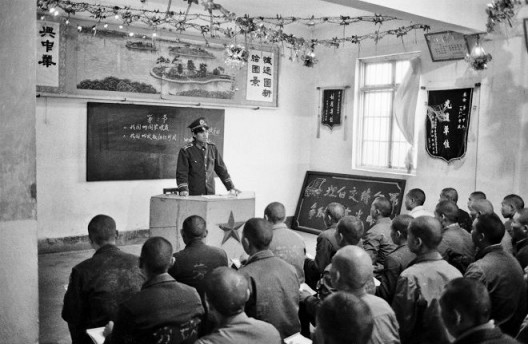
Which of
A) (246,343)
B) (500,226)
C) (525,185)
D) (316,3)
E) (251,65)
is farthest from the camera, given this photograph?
(251,65)

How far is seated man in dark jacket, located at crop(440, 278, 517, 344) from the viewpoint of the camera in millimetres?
1905

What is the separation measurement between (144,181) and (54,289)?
2.54 m

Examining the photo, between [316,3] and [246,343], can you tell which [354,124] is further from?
[246,343]

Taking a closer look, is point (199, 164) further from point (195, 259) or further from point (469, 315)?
point (469, 315)

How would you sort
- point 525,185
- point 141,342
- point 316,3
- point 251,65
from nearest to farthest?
point 141,342 < point 525,185 < point 316,3 < point 251,65

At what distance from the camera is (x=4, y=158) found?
10.9 feet

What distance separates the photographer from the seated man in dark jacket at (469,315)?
191 cm

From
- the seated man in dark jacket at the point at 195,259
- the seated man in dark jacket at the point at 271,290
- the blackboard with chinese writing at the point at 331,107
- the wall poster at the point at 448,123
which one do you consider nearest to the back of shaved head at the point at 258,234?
the seated man in dark jacket at the point at 271,290

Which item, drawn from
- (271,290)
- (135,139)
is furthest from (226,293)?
(135,139)

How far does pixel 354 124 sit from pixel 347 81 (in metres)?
0.72

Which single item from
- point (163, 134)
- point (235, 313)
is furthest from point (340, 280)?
point (163, 134)

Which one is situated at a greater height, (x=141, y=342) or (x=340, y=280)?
(x=340, y=280)

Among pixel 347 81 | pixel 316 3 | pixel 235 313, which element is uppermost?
pixel 316 3

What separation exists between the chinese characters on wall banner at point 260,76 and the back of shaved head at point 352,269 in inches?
252
